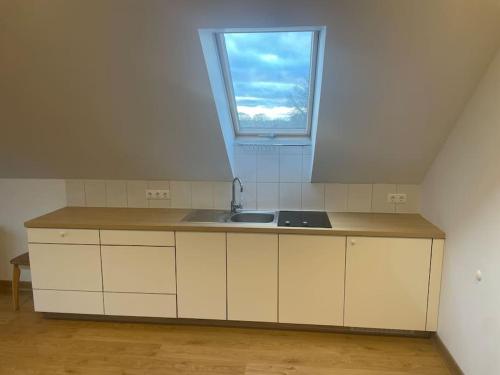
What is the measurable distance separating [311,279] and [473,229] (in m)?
1.02

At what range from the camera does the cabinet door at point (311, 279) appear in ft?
8.05

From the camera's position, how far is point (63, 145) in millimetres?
2711

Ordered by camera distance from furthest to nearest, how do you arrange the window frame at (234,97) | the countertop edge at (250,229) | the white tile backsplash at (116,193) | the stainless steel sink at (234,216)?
the white tile backsplash at (116,193)
the stainless steel sink at (234,216)
the countertop edge at (250,229)
the window frame at (234,97)

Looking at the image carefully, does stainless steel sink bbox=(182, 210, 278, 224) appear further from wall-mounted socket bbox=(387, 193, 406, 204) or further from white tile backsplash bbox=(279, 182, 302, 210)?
wall-mounted socket bbox=(387, 193, 406, 204)

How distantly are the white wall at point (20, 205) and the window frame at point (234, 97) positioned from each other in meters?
1.62

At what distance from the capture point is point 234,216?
9.52 feet

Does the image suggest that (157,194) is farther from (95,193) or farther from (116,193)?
Answer: (95,193)

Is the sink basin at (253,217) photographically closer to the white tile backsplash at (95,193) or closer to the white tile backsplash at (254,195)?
the white tile backsplash at (254,195)

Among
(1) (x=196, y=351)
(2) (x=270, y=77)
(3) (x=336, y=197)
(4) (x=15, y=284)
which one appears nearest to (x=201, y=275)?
(1) (x=196, y=351)

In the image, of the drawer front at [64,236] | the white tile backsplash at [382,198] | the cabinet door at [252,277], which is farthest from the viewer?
the white tile backsplash at [382,198]

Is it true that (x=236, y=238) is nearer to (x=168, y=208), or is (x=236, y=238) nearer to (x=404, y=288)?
(x=168, y=208)

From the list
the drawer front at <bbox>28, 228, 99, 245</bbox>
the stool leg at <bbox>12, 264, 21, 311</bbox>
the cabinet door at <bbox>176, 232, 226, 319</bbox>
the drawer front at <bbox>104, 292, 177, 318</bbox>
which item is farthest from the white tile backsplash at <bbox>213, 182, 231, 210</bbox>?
the stool leg at <bbox>12, 264, 21, 311</bbox>

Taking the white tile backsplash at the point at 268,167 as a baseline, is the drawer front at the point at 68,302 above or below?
below

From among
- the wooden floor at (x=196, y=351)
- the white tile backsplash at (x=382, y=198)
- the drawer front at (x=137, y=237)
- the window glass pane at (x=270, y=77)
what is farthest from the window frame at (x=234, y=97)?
the wooden floor at (x=196, y=351)
